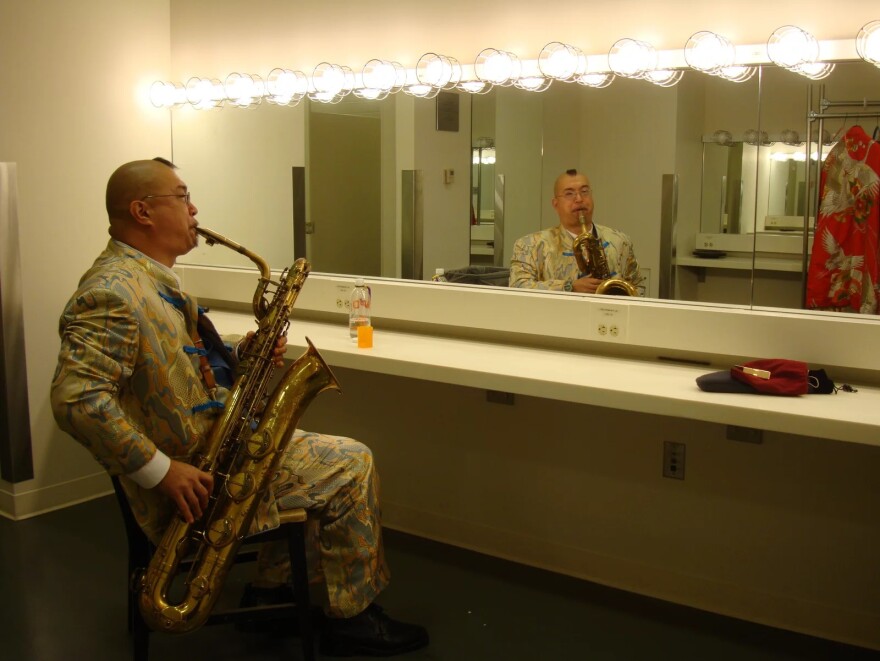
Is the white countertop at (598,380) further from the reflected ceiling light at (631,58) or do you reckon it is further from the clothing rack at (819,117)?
the reflected ceiling light at (631,58)

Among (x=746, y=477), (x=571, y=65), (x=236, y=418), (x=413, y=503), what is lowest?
(x=413, y=503)

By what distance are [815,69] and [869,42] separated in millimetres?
160

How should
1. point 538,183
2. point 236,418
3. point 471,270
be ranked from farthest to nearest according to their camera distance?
point 471,270 < point 538,183 < point 236,418

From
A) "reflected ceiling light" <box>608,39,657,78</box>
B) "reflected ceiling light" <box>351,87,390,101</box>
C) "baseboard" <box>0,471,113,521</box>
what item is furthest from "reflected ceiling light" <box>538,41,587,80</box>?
"baseboard" <box>0,471,113,521</box>

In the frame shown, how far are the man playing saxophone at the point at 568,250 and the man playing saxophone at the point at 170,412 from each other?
941mm

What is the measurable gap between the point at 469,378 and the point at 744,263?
2.92 feet

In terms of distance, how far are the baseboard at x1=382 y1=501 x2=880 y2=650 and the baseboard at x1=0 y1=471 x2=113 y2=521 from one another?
1.26 meters

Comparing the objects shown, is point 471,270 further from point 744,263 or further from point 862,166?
point 862,166

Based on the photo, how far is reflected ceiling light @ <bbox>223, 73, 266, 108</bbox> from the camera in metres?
3.83

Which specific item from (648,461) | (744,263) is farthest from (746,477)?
(744,263)

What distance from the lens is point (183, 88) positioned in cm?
402

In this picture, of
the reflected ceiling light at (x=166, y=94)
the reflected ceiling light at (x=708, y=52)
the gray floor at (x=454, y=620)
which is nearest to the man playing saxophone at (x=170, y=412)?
the gray floor at (x=454, y=620)

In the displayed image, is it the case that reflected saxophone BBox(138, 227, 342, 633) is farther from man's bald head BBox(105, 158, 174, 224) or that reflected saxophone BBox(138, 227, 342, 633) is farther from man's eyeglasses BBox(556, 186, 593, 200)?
man's eyeglasses BBox(556, 186, 593, 200)

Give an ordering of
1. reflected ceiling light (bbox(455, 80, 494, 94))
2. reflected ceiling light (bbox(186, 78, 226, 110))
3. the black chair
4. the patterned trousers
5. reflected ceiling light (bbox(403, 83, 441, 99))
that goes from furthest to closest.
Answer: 1. reflected ceiling light (bbox(186, 78, 226, 110))
2. reflected ceiling light (bbox(403, 83, 441, 99))
3. reflected ceiling light (bbox(455, 80, 494, 94))
4. the patterned trousers
5. the black chair
